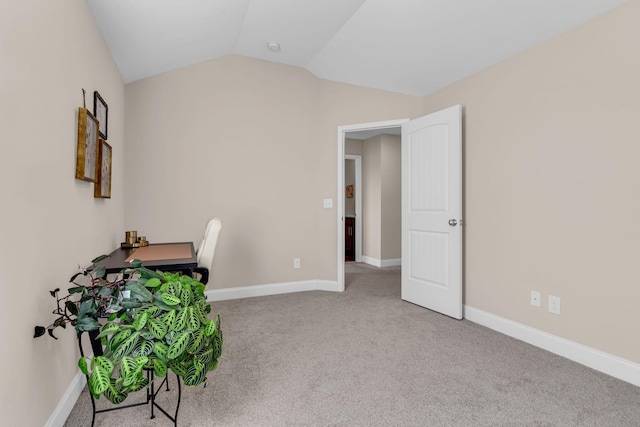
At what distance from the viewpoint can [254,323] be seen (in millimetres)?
2986

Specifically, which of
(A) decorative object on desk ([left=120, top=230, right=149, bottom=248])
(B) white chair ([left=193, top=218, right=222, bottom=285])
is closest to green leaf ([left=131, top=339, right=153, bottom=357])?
(B) white chair ([left=193, top=218, right=222, bottom=285])

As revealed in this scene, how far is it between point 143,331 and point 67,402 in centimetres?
84

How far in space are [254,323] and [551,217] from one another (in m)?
2.46

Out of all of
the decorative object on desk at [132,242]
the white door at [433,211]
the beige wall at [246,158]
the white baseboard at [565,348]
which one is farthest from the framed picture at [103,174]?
the white baseboard at [565,348]

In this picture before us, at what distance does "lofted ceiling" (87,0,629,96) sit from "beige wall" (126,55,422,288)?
0.24m

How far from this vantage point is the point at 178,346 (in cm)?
126

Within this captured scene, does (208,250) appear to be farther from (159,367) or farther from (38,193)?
(159,367)

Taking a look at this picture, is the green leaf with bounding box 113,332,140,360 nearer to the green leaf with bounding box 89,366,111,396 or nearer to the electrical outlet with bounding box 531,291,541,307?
the green leaf with bounding box 89,366,111,396

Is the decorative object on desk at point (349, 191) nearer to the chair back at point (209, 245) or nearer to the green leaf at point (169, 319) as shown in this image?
the chair back at point (209, 245)

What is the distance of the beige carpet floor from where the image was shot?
164cm

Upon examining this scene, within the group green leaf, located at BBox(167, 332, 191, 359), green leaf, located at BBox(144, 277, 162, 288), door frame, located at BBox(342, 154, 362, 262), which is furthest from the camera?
door frame, located at BBox(342, 154, 362, 262)

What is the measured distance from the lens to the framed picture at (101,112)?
86.5 inches

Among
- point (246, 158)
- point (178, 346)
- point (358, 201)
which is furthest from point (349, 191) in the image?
point (178, 346)

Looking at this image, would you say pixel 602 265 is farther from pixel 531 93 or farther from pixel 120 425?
pixel 120 425
